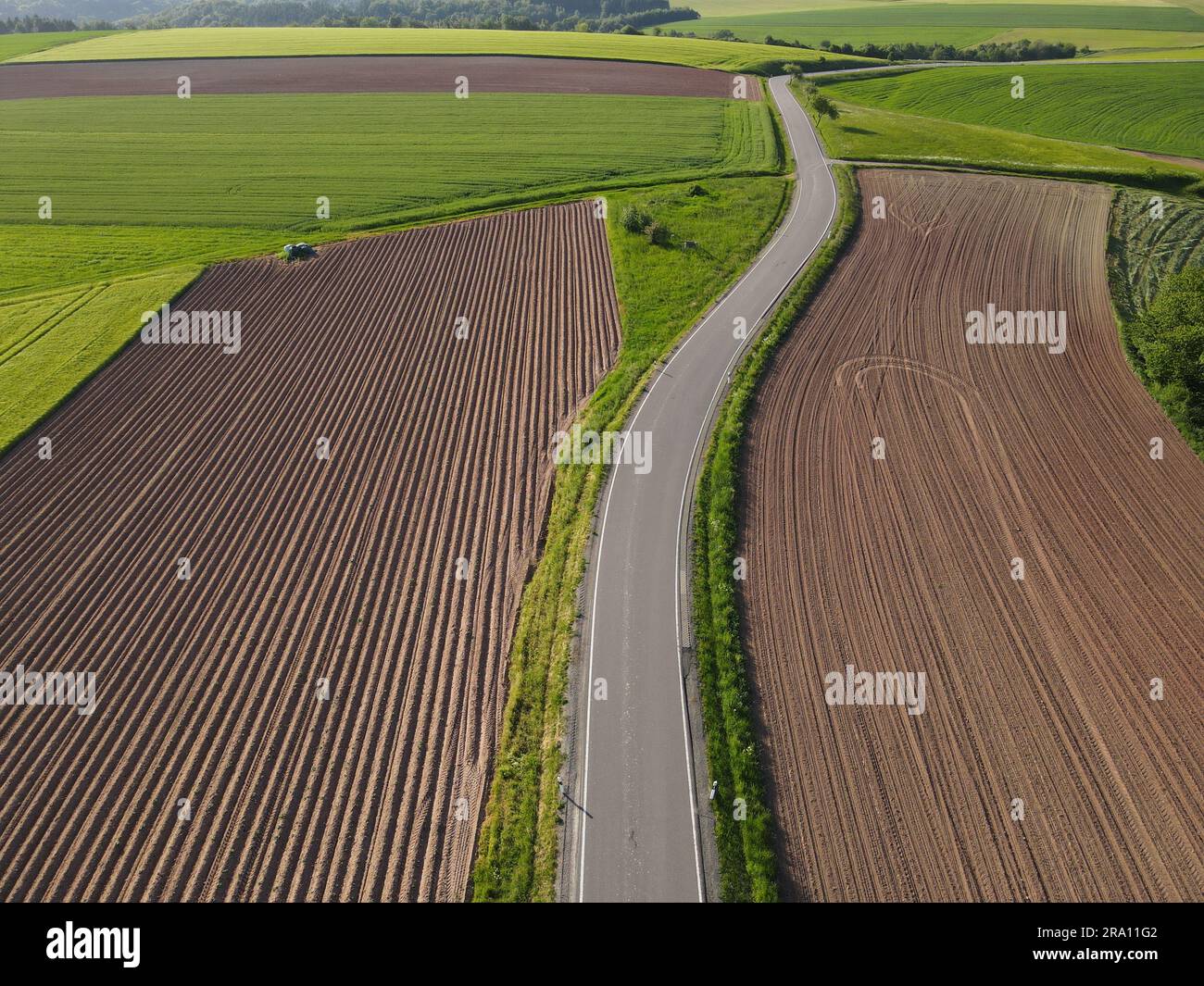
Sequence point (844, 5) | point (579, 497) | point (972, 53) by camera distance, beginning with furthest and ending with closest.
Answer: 1. point (844, 5)
2. point (972, 53)
3. point (579, 497)

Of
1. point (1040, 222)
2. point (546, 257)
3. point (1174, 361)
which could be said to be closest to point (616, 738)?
point (1174, 361)

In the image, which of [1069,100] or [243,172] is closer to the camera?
[243,172]

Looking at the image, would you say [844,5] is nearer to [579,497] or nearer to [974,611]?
[579,497]

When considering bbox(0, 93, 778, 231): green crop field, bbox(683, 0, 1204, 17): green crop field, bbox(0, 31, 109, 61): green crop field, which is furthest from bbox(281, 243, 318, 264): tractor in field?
bbox(683, 0, 1204, 17): green crop field

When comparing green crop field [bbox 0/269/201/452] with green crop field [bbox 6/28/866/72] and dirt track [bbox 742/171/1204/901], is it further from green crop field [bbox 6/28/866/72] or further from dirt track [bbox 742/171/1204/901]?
green crop field [bbox 6/28/866/72]

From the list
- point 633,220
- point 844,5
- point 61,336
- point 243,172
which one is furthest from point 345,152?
point 844,5

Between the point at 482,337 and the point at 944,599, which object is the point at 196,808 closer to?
the point at 944,599

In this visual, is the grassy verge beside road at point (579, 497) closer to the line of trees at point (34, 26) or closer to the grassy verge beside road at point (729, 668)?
the grassy verge beside road at point (729, 668)
